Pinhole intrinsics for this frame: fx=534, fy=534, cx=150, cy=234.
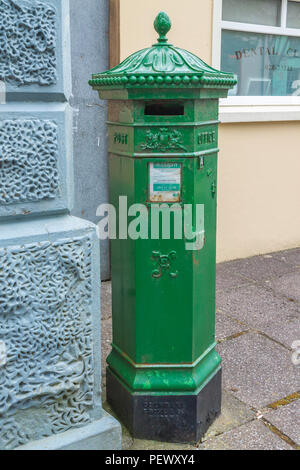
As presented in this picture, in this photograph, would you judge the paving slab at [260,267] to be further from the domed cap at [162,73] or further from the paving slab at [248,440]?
the domed cap at [162,73]

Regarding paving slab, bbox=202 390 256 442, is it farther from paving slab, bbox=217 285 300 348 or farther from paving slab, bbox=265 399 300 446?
paving slab, bbox=217 285 300 348

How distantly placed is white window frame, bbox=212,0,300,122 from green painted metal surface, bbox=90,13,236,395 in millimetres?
2676

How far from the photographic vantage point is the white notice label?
254 cm

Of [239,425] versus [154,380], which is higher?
[154,380]

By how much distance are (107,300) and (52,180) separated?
2.44m

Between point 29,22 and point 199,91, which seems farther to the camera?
point 199,91

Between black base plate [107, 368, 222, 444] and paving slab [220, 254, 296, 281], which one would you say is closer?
black base plate [107, 368, 222, 444]

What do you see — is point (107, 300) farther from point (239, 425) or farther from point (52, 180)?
point (52, 180)

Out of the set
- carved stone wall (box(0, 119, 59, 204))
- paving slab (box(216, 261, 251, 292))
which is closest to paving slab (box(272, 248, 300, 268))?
paving slab (box(216, 261, 251, 292))

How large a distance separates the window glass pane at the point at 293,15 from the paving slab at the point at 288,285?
2.83 meters

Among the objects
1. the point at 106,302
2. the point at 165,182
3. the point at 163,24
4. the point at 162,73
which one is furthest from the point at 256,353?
the point at 163,24
